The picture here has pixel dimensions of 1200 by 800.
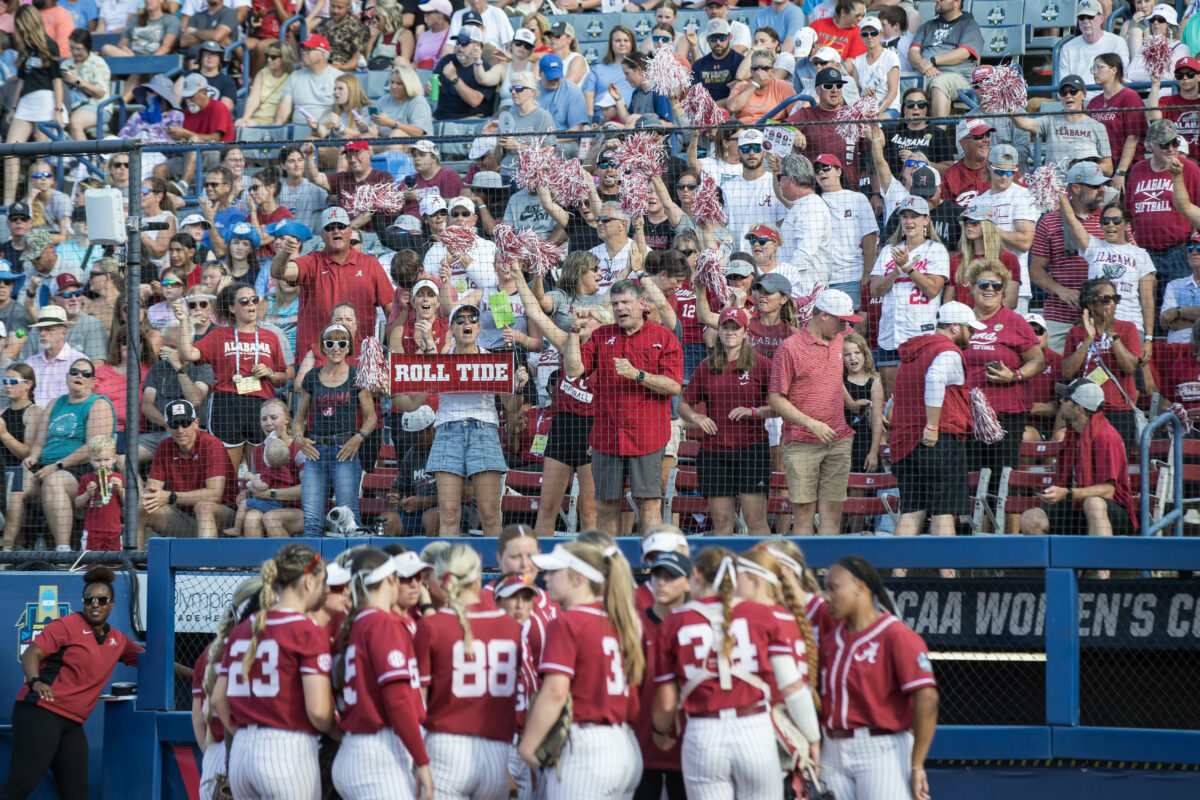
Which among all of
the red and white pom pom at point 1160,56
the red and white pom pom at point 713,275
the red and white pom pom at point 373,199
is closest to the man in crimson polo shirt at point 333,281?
the red and white pom pom at point 373,199

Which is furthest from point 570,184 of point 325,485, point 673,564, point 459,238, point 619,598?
point 619,598

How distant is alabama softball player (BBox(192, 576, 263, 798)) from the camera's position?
20.9ft

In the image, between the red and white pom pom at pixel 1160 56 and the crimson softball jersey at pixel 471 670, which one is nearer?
the crimson softball jersey at pixel 471 670

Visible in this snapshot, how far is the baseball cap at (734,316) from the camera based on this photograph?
8.42m

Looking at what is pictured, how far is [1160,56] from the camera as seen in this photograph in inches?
439

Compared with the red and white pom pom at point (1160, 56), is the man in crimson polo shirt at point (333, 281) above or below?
below

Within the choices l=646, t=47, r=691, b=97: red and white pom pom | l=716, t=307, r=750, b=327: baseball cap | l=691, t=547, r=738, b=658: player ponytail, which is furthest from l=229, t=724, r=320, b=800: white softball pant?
l=646, t=47, r=691, b=97: red and white pom pom

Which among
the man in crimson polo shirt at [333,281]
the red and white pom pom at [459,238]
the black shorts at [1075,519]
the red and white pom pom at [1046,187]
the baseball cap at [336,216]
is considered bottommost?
the black shorts at [1075,519]

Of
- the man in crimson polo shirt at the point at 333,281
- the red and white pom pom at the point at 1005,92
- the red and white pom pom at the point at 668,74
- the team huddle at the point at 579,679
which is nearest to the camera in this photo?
the team huddle at the point at 579,679

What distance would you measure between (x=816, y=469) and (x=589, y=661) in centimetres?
283

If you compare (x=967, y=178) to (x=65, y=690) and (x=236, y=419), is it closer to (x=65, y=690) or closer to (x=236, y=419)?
(x=236, y=419)

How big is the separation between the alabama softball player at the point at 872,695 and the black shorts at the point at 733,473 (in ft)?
7.16

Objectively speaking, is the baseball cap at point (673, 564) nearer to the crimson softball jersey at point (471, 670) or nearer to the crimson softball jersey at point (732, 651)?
the crimson softball jersey at point (732, 651)

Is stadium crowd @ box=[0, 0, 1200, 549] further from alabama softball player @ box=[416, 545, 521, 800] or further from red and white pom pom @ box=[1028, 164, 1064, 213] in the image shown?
alabama softball player @ box=[416, 545, 521, 800]
